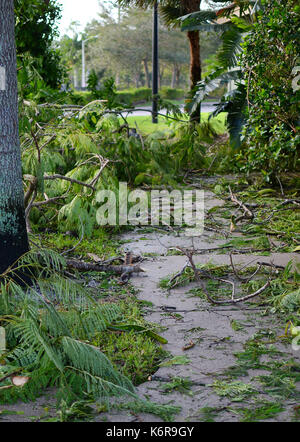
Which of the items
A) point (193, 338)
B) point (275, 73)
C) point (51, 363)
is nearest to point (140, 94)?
point (275, 73)

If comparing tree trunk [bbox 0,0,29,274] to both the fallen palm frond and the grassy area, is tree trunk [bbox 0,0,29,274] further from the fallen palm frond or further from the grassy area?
the grassy area

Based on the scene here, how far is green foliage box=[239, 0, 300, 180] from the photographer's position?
7266 mm

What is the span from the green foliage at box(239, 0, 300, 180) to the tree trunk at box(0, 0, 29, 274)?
4353 millimetres

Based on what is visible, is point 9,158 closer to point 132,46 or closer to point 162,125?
point 162,125

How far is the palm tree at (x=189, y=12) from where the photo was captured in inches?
608

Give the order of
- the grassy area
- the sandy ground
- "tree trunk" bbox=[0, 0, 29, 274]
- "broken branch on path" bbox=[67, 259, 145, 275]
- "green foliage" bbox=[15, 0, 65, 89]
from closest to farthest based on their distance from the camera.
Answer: the sandy ground
"tree trunk" bbox=[0, 0, 29, 274]
"broken branch on path" bbox=[67, 259, 145, 275]
"green foliage" bbox=[15, 0, 65, 89]
the grassy area

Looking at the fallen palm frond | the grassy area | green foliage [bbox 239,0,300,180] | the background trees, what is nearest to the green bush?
the background trees

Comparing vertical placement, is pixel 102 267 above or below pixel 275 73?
below

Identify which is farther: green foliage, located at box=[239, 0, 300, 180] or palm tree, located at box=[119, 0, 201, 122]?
palm tree, located at box=[119, 0, 201, 122]

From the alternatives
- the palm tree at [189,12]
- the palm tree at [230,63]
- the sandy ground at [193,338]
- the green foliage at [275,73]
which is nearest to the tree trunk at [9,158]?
the sandy ground at [193,338]

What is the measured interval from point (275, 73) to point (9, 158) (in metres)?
4.77

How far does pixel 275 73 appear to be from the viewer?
7.63 m

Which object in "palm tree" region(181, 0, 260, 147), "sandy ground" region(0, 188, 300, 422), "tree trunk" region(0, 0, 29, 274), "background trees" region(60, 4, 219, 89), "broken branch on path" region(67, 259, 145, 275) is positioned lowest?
"sandy ground" region(0, 188, 300, 422)
